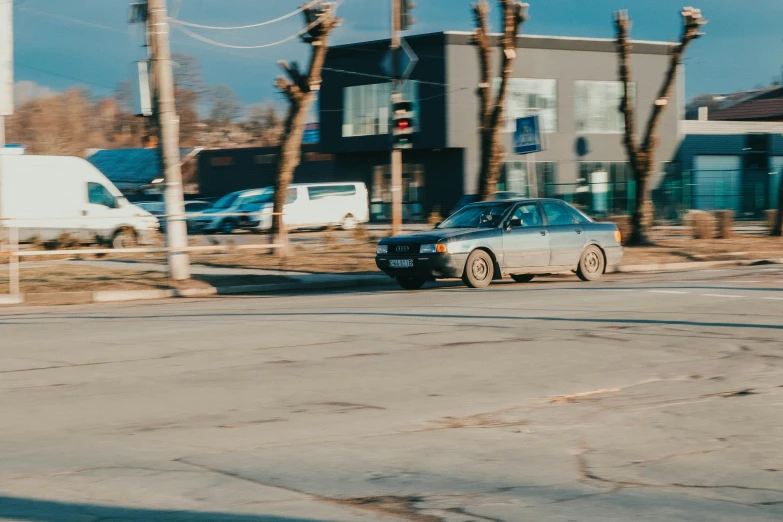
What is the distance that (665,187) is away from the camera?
47.2 meters

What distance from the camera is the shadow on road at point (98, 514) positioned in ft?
16.1

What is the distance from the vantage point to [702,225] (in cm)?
3009

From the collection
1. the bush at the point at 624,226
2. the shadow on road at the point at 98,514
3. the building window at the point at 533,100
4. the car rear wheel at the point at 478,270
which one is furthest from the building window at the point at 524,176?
the shadow on road at the point at 98,514

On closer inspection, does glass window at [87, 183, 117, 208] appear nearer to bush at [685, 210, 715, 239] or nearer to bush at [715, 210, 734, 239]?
bush at [685, 210, 715, 239]

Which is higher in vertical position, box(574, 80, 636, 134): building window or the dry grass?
box(574, 80, 636, 134): building window

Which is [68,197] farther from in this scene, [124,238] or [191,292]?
[191,292]

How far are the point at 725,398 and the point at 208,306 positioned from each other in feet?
31.1

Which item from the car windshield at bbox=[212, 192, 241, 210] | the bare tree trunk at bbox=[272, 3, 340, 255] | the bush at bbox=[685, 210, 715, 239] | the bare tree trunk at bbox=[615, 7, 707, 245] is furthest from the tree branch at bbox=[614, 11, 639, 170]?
the car windshield at bbox=[212, 192, 241, 210]

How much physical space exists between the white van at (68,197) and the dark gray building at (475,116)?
27.4m

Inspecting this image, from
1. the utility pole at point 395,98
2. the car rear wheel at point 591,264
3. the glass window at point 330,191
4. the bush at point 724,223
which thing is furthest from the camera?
the glass window at point 330,191

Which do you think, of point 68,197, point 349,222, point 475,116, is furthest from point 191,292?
point 475,116

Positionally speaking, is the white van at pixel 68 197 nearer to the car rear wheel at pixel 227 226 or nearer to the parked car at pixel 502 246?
the car rear wheel at pixel 227 226

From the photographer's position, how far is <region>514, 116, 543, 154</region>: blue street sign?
2584 centimetres

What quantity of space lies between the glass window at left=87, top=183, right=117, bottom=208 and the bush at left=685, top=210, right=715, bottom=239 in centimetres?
1604
